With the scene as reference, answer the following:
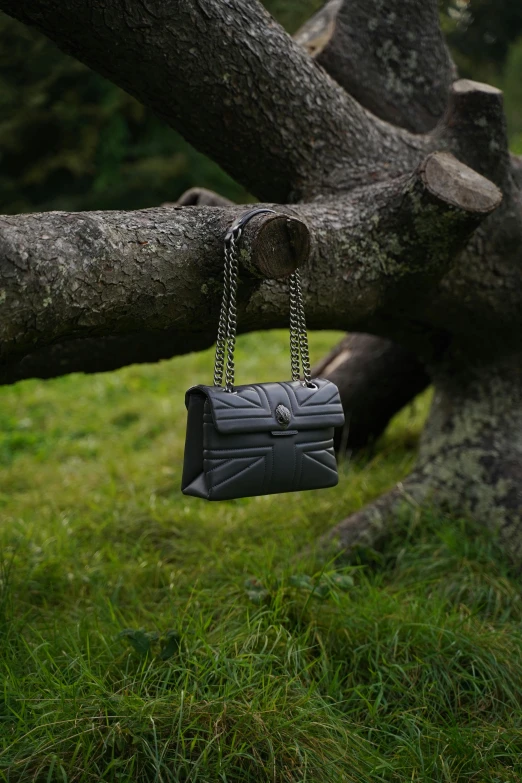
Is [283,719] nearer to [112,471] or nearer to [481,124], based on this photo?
[481,124]

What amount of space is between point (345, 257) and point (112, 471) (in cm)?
234

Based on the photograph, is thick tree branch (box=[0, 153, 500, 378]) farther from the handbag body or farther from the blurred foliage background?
the blurred foliage background

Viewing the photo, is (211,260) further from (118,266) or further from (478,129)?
(478,129)

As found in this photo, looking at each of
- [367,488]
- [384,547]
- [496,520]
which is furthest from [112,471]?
[496,520]

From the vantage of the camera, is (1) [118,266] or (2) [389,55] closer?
(1) [118,266]

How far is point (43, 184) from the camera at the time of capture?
31.9 feet

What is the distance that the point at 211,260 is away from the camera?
2.03 meters

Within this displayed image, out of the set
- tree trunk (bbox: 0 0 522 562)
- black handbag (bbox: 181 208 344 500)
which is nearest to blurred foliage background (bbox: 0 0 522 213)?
tree trunk (bbox: 0 0 522 562)

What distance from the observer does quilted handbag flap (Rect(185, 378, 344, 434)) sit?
5.92ft

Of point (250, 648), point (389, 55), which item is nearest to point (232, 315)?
point (250, 648)

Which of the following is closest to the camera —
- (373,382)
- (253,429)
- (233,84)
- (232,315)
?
(253,429)

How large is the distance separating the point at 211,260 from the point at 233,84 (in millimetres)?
800

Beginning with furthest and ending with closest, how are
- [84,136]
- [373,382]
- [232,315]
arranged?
[84,136] → [373,382] → [232,315]

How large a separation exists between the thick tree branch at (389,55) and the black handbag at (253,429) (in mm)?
1667
